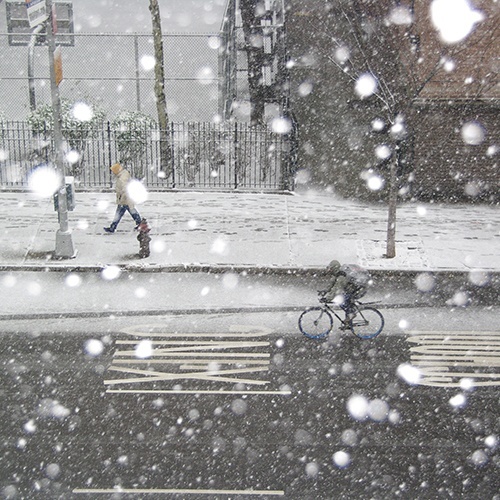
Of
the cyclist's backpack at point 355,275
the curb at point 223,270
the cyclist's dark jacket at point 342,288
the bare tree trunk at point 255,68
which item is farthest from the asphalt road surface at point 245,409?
the bare tree trunk at point 255,68

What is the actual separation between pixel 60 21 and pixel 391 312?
14348 millimetres

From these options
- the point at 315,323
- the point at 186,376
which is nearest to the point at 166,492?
the point at 186,376

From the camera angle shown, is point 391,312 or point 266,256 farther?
point 266,256

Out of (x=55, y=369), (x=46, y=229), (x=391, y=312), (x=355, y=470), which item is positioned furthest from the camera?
(x=46, y=229)

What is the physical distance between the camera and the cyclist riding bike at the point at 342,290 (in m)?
10.4

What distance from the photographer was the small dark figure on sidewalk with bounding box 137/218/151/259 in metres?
13.9

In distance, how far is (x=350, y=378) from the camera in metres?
9.32

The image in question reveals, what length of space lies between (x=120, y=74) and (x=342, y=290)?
968 inches

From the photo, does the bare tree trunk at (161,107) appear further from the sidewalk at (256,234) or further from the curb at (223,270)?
the curb at (223,270)

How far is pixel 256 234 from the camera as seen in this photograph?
15.6 metres

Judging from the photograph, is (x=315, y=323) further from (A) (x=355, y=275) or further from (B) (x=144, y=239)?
(B) (x=144, y=239)

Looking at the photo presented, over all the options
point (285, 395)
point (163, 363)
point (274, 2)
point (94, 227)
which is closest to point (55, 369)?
point (163, 363)

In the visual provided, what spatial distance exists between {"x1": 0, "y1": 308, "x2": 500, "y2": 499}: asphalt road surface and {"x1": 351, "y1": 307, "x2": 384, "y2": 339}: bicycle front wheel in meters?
0.16

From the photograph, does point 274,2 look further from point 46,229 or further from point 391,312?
point 391,312
